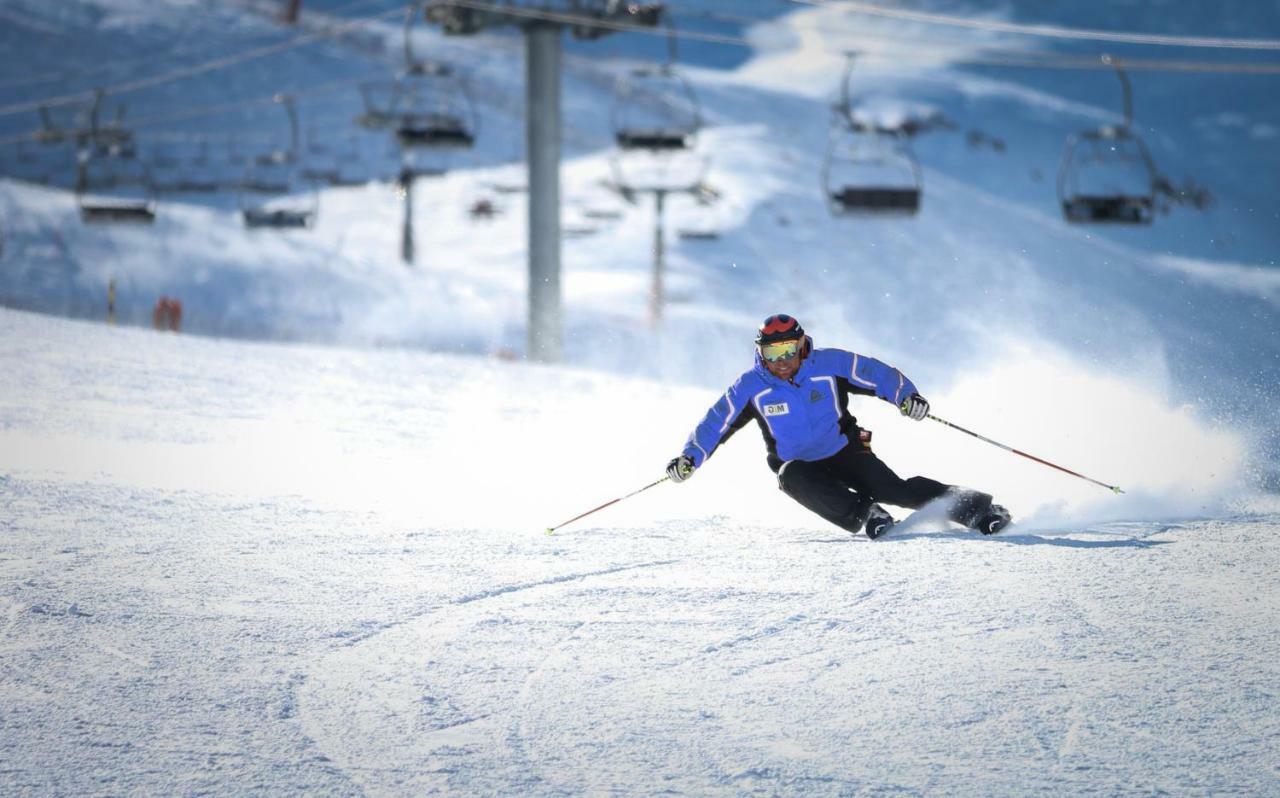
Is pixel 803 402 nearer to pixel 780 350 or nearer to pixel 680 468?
pixel 780 350

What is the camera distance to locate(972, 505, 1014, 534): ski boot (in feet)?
22.1

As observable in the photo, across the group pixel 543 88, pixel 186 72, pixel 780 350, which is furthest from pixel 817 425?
pixel 186 72

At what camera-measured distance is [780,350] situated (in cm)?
709

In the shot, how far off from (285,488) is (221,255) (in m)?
40.0

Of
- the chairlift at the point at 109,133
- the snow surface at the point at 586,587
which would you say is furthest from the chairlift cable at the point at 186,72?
the snow surface at the point at 586,587

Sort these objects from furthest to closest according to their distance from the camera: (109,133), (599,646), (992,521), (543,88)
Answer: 1. (543,88)
2. (109,133)
3. (992,521)
4. (599,646)

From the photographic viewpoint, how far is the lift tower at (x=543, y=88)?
22.2 meters

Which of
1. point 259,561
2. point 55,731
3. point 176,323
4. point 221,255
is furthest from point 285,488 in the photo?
point 221,255

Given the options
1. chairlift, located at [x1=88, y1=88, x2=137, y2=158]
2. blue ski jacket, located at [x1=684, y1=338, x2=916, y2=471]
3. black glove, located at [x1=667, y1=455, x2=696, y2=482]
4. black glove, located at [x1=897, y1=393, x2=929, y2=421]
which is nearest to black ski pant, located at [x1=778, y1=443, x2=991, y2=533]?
blue ski jacket, located at [x1=684, y1=338, x2=916, y2=471]

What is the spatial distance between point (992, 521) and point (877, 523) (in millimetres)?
592

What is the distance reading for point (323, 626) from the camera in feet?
17.5

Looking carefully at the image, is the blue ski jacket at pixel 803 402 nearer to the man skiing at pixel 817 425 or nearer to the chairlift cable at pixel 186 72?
the man skiing at pixel 817 425

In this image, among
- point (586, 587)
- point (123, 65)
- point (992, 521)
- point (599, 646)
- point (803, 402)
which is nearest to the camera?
point (599, 646)

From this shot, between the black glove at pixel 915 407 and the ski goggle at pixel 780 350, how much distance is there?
0.65 m
